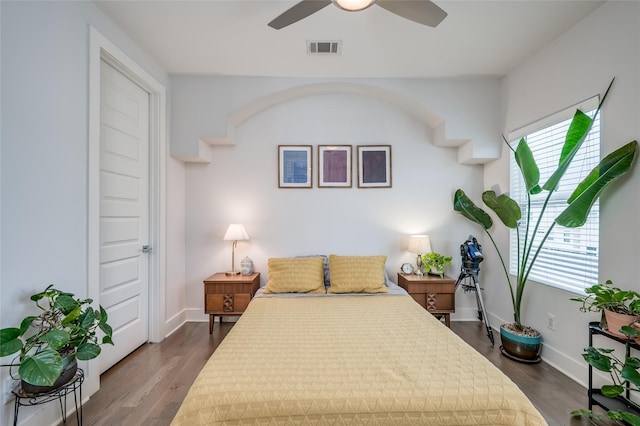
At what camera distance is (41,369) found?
122 cm

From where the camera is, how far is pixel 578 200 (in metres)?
1.92

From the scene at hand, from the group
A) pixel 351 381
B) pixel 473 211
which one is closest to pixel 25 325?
pixel 351 381

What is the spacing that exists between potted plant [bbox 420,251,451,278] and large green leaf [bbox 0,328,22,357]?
3.23 meters

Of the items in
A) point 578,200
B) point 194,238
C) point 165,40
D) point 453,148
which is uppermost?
point 165,40

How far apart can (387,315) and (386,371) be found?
0.82 metres

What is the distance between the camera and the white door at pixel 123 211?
2.23 metres

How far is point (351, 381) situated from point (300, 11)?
2220 mm

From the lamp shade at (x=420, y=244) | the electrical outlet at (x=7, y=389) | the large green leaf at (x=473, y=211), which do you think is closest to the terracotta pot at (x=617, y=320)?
the large green leaf at (x=473, y=211)

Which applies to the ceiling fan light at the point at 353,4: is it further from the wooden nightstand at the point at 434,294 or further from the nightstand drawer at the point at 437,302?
the nightstand drawer at the point at 437,302

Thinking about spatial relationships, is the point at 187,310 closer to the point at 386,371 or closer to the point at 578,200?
the point at 386,371

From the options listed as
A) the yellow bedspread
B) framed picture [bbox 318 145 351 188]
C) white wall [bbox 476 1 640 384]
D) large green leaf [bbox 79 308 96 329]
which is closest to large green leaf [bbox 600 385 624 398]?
white wall [bbox 476 1 640 384]

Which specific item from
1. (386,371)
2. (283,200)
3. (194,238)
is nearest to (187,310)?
(194,238)

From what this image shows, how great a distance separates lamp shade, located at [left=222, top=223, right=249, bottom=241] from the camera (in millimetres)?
3025

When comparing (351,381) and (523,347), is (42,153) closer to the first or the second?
(351,381)
